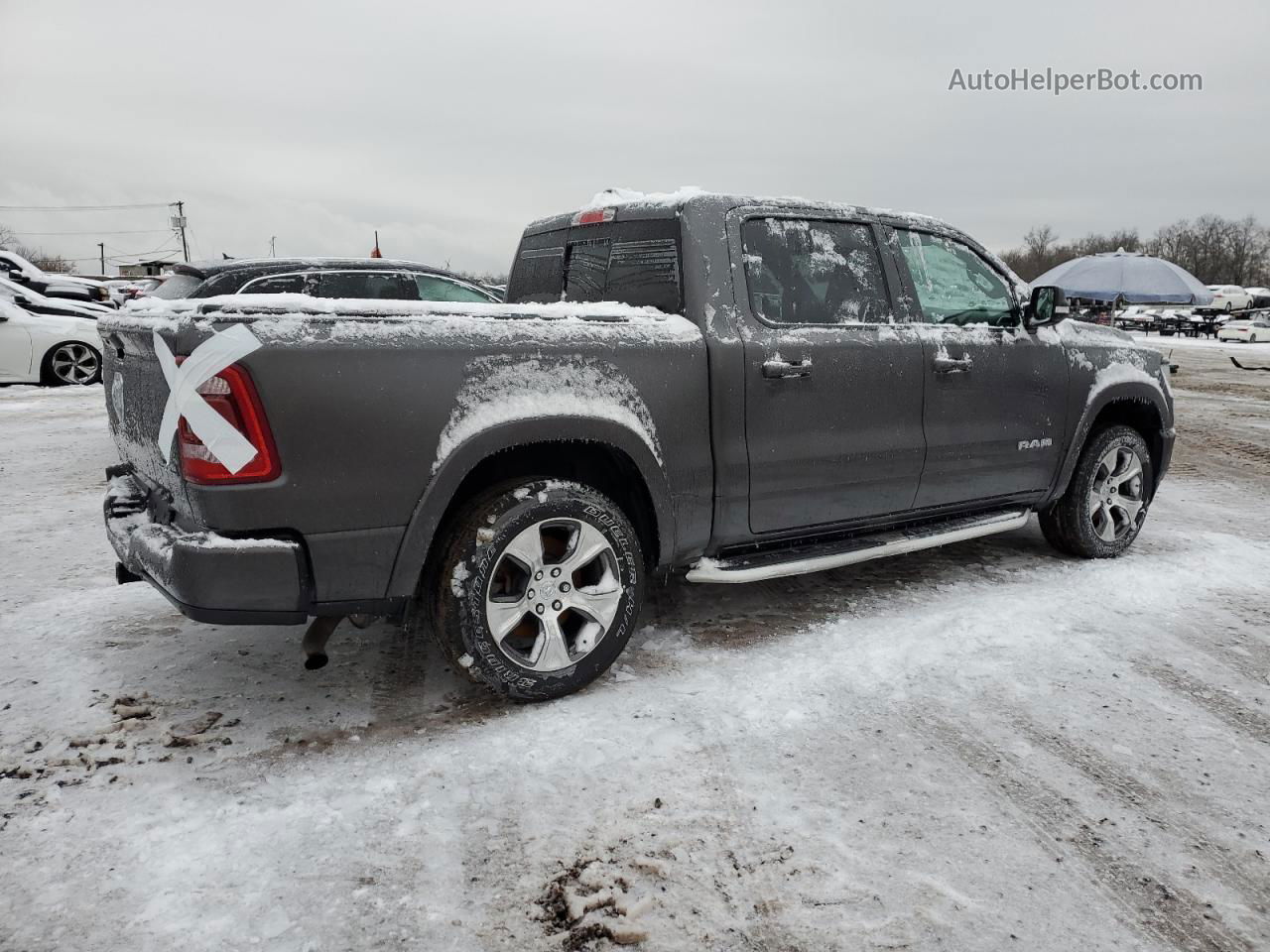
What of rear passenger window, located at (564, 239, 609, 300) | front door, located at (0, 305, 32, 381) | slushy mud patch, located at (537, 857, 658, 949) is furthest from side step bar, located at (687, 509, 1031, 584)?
front door, located at (0, 305, 32, 381)

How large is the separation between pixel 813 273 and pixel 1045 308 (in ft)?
4.74

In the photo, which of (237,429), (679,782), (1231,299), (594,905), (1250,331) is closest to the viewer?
(594,905)

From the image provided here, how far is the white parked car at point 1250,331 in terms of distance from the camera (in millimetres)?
33688

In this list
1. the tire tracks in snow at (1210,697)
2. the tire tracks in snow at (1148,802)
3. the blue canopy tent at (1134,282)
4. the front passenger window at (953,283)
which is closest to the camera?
the tire tracks in snow at (1148,802)

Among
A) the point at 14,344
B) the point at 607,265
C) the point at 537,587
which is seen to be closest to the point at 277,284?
the point at 607,265

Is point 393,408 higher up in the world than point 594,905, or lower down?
higher up

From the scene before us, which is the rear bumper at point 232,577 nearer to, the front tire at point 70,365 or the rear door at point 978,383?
the rear door at point 978,383

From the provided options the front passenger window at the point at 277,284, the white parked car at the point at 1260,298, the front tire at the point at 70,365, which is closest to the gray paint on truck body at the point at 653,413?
the front passenger window at the point at 277,284

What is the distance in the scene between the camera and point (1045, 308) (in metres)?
4.48

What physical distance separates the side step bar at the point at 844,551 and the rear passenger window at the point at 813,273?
98cm

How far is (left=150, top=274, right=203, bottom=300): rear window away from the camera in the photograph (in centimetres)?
735

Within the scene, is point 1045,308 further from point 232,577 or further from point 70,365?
point 70,365

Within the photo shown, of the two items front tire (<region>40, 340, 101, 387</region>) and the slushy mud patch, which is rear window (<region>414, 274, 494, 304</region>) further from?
the slushy mud patch

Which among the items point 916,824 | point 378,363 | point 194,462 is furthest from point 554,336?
point 916,824
